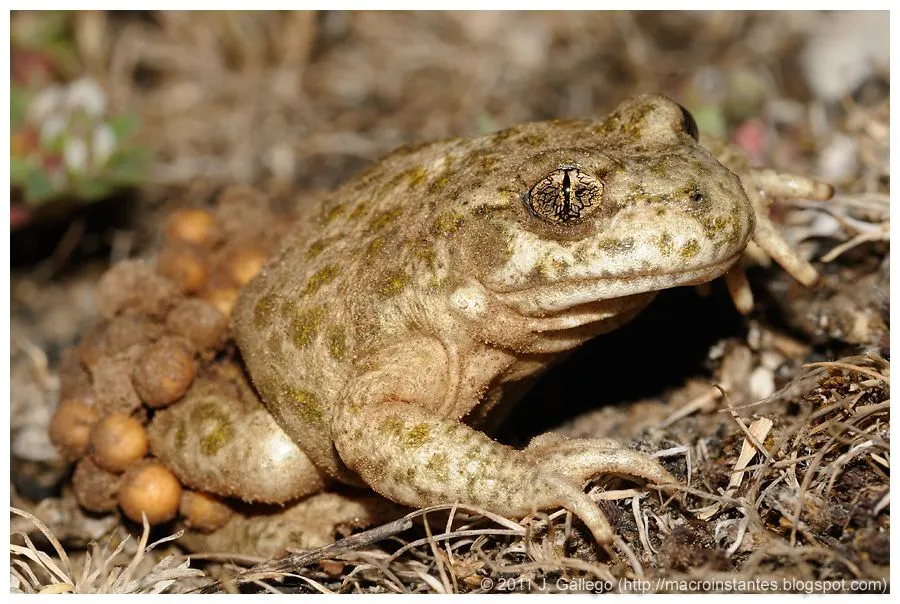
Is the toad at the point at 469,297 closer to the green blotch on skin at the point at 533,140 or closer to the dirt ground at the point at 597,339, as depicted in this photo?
the green blotch on skin at the point at 533,140

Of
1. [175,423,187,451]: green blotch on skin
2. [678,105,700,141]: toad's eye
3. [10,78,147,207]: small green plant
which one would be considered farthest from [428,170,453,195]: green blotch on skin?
[10,78,147,207]: small green plant

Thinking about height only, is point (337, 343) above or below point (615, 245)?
below

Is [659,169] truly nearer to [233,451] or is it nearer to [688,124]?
[688,124]

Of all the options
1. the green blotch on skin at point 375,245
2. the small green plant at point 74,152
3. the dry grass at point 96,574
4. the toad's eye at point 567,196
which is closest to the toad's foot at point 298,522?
the dry grass at point 96,574

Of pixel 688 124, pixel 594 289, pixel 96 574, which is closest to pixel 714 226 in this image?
pixel 594 289
